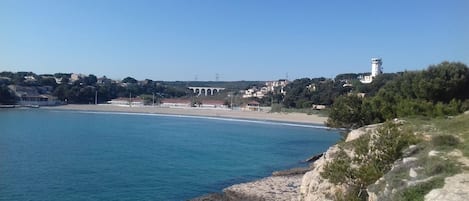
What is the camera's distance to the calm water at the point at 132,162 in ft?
88.3

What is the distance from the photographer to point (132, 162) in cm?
3788

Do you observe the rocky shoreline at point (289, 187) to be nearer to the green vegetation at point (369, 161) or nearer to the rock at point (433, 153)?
the green vegetation at point (369, 161)

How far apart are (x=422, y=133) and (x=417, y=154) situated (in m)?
3.95

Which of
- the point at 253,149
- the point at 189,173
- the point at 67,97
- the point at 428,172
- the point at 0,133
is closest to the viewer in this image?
the point at 428,172

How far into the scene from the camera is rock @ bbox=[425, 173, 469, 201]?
8680 mm

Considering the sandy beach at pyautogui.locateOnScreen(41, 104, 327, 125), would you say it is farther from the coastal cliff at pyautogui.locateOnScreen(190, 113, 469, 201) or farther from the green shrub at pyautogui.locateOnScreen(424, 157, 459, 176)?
the green shrub at pyautogui.locateOnScreen(424, 157, 459, 176)

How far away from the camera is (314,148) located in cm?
5053

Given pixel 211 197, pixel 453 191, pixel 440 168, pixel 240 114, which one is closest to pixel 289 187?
pixel 211 197

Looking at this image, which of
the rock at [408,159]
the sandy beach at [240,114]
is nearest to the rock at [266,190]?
the rock at [408,159]

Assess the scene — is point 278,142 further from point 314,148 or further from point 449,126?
point 449,126

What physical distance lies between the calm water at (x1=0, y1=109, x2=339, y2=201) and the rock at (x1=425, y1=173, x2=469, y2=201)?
711 inches

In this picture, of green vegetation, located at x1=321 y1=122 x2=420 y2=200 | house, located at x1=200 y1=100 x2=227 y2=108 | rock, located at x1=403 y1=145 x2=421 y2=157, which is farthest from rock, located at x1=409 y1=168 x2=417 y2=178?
house, located at x1=200 y1=100 x2=227 y2=108

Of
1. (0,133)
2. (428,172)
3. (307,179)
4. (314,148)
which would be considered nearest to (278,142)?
(314,148)

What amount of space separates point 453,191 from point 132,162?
3158 centimetres
